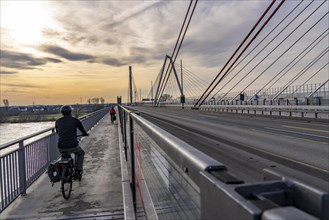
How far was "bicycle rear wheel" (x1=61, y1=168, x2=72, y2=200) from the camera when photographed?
645 cm

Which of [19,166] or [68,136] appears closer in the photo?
[19,166]

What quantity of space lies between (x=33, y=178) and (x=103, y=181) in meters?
1.58

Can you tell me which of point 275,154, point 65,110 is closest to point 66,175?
point 65,110

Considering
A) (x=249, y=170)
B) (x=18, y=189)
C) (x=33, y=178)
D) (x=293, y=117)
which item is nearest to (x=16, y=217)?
(x=18, y=189)

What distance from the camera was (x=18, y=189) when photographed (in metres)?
6.54

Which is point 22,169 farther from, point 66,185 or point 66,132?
point 66,132

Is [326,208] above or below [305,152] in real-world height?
above

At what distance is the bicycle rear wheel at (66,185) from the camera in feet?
21.2

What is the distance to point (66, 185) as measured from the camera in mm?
6844

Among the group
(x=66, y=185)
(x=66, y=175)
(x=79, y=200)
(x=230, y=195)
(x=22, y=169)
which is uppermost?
(x=230, y=195)

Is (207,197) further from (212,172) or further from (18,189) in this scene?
(18,189)

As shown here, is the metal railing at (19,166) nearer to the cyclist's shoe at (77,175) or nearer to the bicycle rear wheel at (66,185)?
the bicycle rear wheel at (66,185)

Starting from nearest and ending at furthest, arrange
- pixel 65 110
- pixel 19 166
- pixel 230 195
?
pixel 230 195
pixel 19 166
pixel 65 110

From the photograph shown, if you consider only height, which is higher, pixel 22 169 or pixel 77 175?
pixel 22 169
